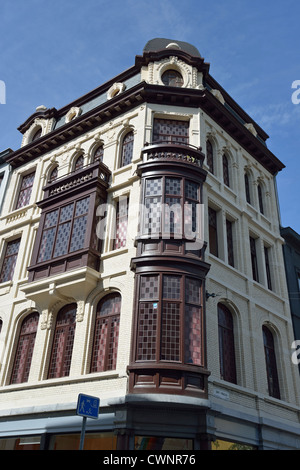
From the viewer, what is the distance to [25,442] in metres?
15.4

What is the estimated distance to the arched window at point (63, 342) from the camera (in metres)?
16.1

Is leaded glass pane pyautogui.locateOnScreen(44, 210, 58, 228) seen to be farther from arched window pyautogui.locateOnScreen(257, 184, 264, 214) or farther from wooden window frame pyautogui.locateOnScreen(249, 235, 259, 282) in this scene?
arched window pyautogui.locateOnScreen(257, 184, 264, 214)

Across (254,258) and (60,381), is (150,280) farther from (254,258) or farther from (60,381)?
(254,258)

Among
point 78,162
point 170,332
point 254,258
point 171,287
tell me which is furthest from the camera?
point 78,162

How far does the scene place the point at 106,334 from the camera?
1552 cm

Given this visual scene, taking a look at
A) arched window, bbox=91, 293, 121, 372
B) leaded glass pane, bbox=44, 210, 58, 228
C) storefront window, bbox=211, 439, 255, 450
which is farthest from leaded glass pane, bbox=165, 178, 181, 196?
storefront window, bbox=211, 439, 255, 450

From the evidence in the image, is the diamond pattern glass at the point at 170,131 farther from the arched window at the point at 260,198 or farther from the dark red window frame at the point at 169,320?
the dark red window frame at the point at 169,320

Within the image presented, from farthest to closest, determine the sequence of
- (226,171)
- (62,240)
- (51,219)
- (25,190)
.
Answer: (25,190), (226,171), (51,219), (62,240)

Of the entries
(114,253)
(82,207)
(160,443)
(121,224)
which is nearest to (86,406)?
(160,443)

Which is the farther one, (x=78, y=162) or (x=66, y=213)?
(x=78, y=162)

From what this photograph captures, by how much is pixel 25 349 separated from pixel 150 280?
6.75 meters

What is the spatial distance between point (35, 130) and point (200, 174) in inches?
497

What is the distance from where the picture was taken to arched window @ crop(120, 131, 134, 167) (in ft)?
64.0
